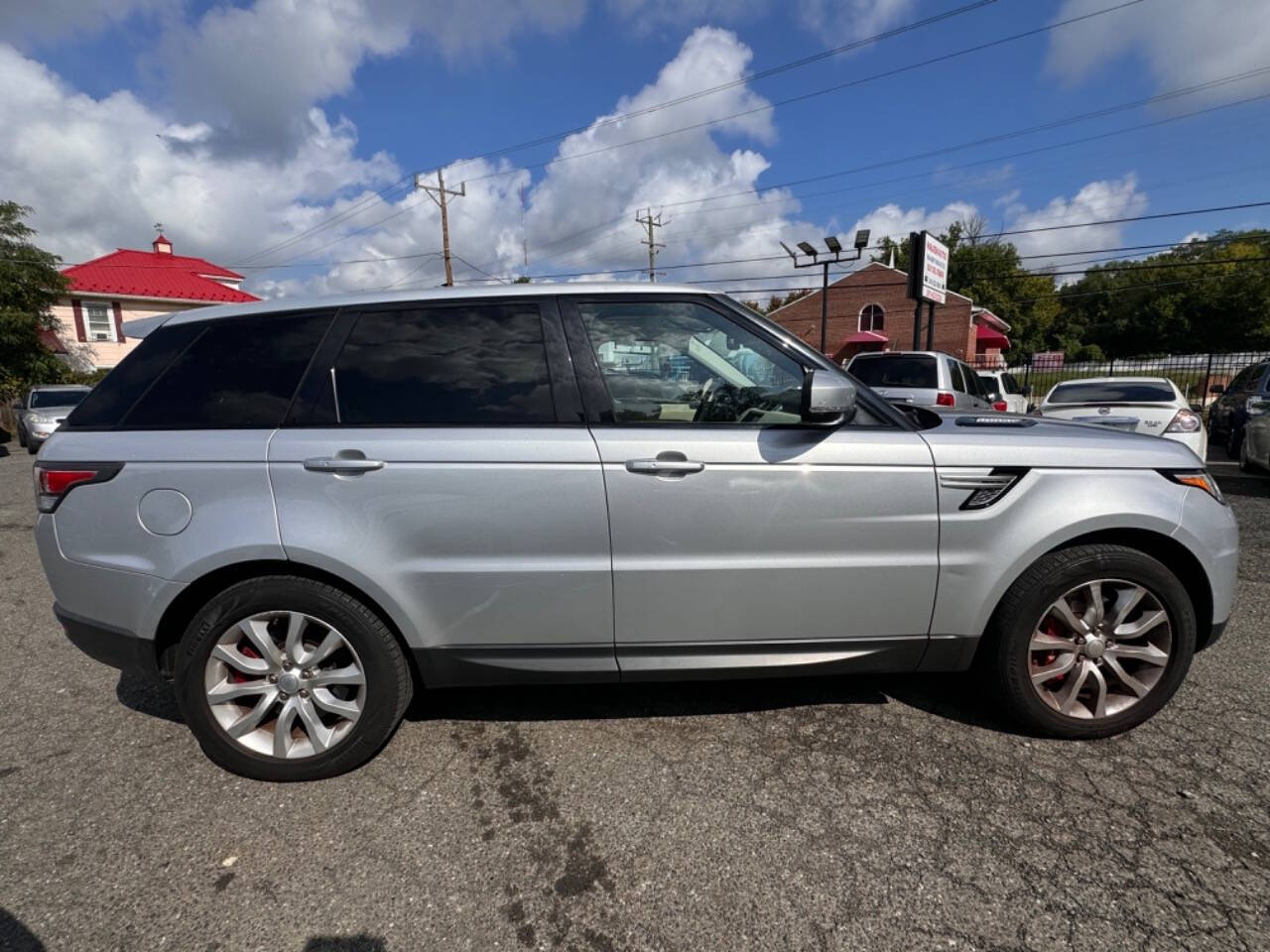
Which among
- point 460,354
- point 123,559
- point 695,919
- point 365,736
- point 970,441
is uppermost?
point 460,354

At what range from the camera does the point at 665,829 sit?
90.1 inches

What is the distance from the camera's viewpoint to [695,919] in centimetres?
193

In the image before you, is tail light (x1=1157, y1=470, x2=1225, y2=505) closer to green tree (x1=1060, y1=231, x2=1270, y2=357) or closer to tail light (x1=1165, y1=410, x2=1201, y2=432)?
tail light (x1=1165, y1=410, x2=1201, y2=432)

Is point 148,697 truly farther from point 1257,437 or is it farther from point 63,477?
point 1257,437

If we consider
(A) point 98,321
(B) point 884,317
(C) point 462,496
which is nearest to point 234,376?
(C) point 462,496

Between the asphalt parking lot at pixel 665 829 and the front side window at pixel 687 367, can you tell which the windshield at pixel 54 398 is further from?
the front side window at pixel 687 367

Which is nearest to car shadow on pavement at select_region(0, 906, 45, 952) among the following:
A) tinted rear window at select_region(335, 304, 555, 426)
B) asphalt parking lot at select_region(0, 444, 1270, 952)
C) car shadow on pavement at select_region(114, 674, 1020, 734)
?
asphalt parking lot at select_region(0, 444, 1270, 952)

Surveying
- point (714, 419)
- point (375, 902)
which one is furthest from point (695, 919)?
point (714, 419)

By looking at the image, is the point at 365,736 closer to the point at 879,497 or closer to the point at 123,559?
the point at 123,559

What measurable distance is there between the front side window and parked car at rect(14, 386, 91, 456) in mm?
15951

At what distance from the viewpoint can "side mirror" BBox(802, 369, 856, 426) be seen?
2.32m

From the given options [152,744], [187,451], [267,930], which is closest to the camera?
[267,930]

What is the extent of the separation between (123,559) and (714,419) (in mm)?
2261

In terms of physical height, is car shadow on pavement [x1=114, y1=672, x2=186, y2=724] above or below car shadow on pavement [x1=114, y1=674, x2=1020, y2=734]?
above
